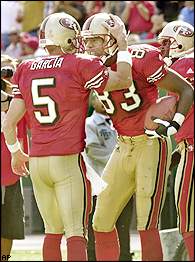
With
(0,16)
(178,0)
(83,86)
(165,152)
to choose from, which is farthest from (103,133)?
(0,16)

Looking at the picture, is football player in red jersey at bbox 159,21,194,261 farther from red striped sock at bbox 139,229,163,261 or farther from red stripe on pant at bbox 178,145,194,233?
red striped sock at bbox 139,229,163,261

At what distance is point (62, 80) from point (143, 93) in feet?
2.35

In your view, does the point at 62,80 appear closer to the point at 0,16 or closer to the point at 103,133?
the point at 103,133

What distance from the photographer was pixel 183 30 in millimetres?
6098

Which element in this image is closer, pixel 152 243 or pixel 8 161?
pixel 152 243

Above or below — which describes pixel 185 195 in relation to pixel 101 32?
below

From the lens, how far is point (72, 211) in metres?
5.33

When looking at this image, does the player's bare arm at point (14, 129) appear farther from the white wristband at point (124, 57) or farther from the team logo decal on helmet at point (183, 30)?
the team logo decal on helmet at point (183, 30)

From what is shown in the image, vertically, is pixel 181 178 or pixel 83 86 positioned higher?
pixel 83 86

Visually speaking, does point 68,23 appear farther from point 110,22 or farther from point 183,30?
point 183,30

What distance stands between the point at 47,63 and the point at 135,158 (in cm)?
90

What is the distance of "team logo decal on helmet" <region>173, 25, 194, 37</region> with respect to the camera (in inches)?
240

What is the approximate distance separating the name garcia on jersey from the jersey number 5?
0.09 meters

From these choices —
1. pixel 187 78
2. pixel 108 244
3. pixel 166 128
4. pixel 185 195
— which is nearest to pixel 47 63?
pixel 166 128
